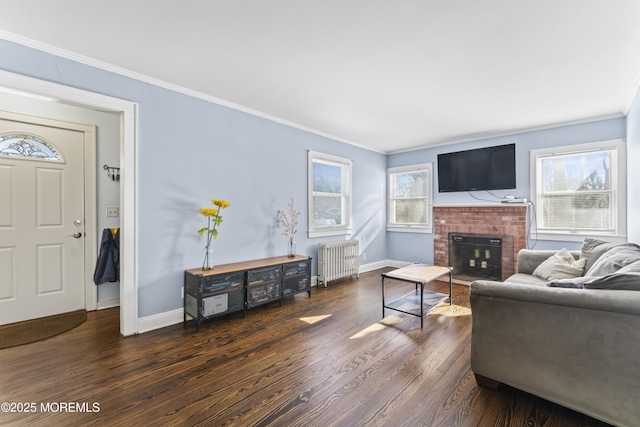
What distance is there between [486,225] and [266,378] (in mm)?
4214

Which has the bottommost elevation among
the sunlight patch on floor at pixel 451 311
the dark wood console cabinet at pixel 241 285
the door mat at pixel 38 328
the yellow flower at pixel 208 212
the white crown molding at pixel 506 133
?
the sunlight patch on floor at pixel 451 311

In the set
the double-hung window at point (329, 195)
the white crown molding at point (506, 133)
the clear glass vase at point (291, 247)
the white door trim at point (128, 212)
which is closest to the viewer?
the white door trim at point (128, 212)

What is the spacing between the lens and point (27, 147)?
10.2 ft

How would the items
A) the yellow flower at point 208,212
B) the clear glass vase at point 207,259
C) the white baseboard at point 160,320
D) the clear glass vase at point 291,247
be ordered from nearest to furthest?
the white baseboard at point 160,320 < the yellow flower at point 208,212 < the clear glass vase at point 207,259 < the clear glass vase at point 291,247

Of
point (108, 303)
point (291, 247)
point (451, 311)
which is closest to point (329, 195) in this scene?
point (291, 247)

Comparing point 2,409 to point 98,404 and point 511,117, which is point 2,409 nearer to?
point 98,404

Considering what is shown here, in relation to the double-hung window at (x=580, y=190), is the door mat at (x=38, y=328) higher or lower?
lower

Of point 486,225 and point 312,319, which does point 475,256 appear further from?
point 312,319

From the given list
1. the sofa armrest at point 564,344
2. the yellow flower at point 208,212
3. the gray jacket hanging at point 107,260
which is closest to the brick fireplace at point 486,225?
the sofa armrest at point 564,344

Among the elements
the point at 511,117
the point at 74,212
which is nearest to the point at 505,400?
the point at 511,117

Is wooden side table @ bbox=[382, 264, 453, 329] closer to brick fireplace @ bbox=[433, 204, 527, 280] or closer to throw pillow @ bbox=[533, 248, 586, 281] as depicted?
throw pillow @ bbox=[533, 248, 586, 281]

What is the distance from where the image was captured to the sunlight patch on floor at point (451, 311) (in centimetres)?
334

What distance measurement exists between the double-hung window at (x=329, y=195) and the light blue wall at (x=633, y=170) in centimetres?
355

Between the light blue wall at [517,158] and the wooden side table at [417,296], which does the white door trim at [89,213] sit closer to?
the wooden side table at [417,296]
